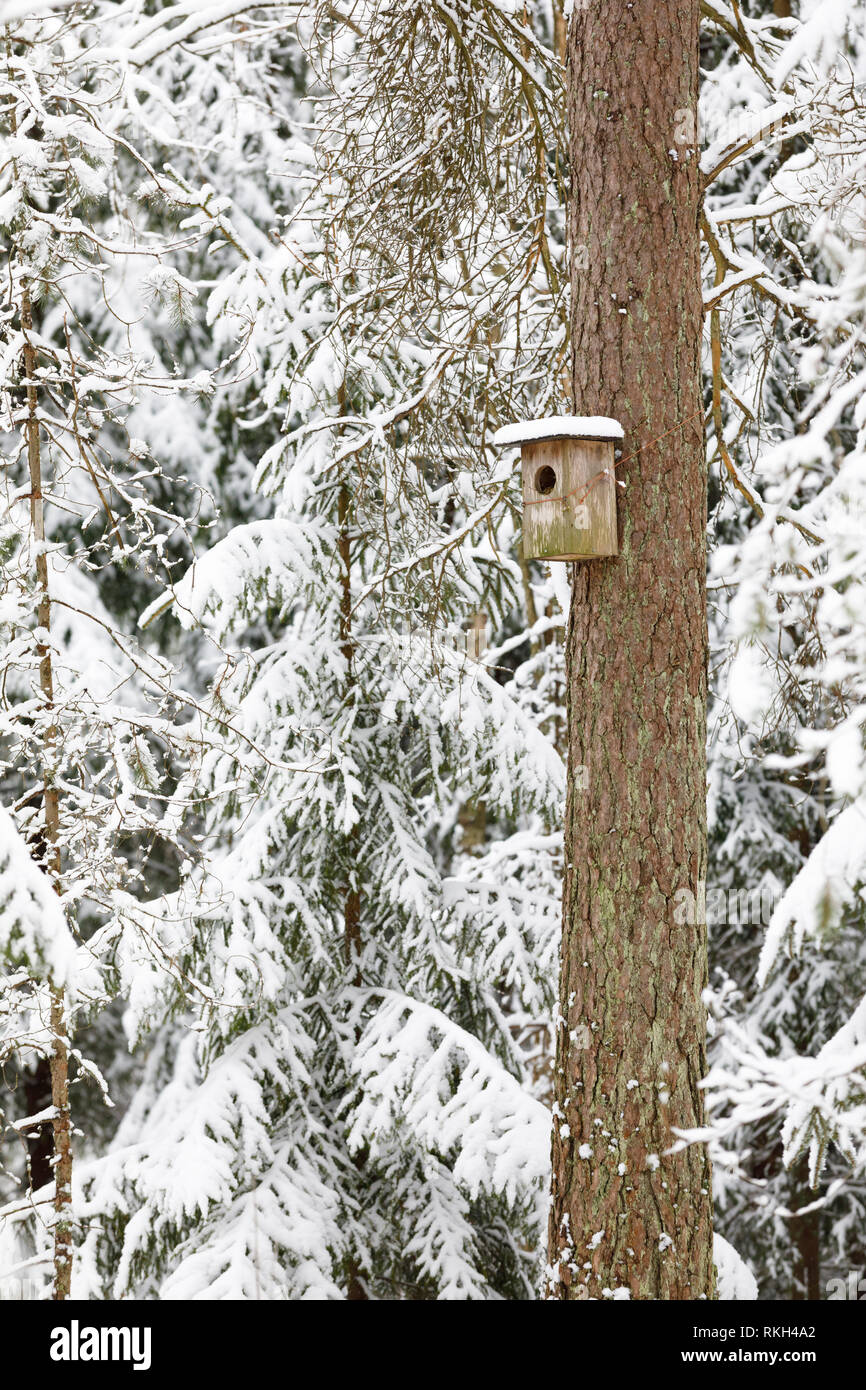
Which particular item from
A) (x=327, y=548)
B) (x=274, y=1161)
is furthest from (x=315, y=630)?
(x=274, y=1161)

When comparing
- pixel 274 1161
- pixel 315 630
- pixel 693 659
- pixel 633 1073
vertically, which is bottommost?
pixel 274 1161

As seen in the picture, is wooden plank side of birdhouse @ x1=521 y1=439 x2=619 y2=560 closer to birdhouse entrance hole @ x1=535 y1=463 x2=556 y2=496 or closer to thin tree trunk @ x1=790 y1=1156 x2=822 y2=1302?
birdhouse entrance hole @ x1=535 y1=463 x2=556 y2=496

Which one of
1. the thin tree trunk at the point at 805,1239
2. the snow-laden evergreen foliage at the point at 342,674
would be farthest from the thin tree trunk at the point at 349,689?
the thin tree trunk at the point at 805,1239

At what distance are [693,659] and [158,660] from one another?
1467 millimetres

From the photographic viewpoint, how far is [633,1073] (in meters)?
3.38

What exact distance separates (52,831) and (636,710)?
1.63 m

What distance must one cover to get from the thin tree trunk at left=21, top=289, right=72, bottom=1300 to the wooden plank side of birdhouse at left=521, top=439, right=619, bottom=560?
1.37m

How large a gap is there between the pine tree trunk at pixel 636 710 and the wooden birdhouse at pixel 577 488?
7cm

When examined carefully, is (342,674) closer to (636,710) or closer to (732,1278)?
(636,710)

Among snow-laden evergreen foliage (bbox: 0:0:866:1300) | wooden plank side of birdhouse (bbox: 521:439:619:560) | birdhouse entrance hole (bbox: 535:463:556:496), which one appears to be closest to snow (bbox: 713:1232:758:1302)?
snow-laden evergreen foliage (bbox: 0:0:866:1300)

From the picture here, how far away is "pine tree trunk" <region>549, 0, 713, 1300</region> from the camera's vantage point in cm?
337

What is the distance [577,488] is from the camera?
3463mm

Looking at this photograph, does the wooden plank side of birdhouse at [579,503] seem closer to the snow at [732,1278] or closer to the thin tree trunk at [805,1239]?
the snow at [732,1278]
